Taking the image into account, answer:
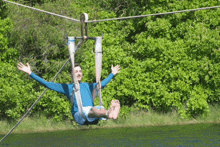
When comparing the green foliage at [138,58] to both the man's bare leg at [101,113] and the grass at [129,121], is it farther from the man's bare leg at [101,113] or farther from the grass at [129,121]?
the man's bare leg at [101,113]

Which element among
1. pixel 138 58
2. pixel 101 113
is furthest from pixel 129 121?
pixel 101 113

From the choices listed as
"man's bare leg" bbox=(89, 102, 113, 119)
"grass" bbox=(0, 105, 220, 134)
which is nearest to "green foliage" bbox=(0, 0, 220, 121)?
"grass" bbox=(0, 105, 220, 134)

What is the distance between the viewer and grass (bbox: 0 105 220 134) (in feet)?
69.9

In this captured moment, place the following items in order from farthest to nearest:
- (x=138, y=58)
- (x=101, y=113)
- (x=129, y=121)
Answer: (x=138, y=58)
(x=129, y=121)
(x=101, y=113)

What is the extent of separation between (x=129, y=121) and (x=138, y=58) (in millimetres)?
2736

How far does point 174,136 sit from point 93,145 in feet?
10.2

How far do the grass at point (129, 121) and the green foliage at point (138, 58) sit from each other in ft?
1.08

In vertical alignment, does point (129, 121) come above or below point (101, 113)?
below

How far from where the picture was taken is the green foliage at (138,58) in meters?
21.1

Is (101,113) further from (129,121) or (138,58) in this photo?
(138,58)

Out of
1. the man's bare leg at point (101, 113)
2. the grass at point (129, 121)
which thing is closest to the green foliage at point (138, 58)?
the grass at point (129, 121)

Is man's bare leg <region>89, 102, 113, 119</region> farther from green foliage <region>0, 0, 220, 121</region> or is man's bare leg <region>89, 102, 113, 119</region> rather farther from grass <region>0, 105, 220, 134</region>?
grass <region>0, 105, 220, 134</region>

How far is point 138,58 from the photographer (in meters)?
22.1

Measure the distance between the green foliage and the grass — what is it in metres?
0.33
